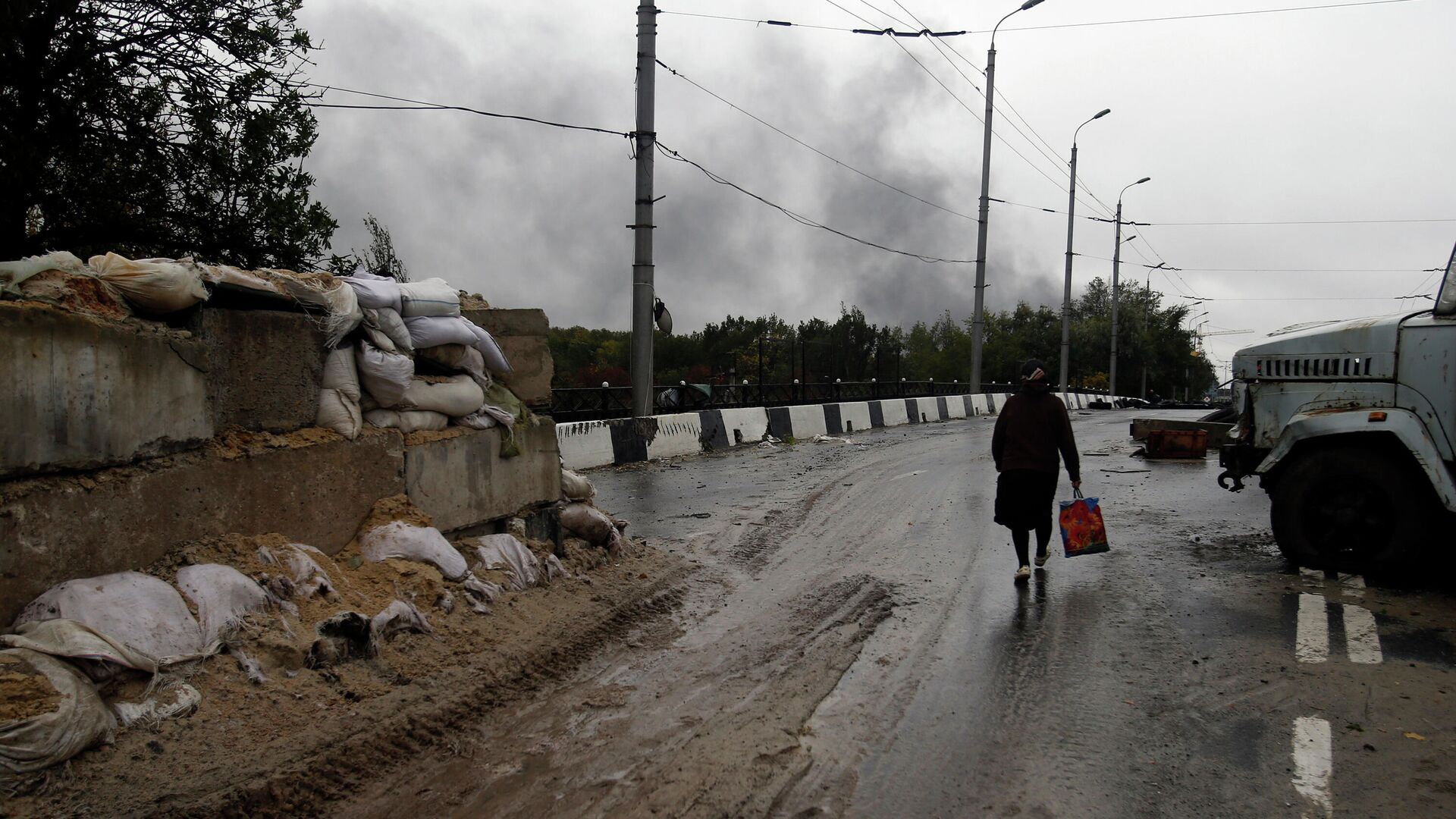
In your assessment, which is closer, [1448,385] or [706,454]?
[1448,385]

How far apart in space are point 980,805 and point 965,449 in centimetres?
1342

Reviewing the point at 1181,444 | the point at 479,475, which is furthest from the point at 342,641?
the point at 1181,444

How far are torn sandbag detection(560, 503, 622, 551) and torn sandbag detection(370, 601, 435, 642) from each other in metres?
2.10

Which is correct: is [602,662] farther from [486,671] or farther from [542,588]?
[542,588]

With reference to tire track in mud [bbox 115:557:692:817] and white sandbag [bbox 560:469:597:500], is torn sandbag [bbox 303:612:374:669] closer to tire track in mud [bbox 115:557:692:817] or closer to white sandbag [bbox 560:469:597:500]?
tire track in mud [bbox 115:557:692:817]

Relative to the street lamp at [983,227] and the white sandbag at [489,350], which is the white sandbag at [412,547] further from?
the street lamp at [983,227]

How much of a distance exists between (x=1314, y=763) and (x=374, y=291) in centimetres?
496

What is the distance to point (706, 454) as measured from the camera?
15.7 m

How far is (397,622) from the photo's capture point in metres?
4.42

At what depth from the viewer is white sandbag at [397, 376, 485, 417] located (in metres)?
5.50

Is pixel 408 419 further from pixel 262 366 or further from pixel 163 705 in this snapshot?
pixel 163 705

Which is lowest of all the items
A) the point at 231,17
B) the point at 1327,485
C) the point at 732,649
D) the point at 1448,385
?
the point at 732,649

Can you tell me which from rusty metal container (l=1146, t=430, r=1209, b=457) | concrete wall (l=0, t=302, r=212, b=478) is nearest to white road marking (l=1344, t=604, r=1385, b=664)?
concrete wall (l=0, t=302, r=212, b=478)

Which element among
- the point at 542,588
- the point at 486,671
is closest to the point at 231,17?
the point at 542,588
